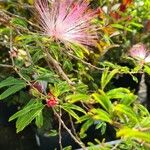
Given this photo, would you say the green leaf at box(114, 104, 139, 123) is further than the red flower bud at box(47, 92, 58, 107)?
No

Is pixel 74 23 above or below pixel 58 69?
above

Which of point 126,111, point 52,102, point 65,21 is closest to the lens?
point 126,111

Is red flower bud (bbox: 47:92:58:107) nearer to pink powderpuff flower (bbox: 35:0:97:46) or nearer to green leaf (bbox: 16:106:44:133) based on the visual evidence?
green leaf (bbox: 16:106:44:133)

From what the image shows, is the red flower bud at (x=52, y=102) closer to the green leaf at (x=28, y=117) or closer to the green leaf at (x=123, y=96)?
the green leaf at (x=28, y=117)

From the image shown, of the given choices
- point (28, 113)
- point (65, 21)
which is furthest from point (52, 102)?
point (65, 21)

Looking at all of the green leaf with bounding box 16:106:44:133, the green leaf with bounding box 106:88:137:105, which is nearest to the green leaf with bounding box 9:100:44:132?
the green leaf with bounding box 16:106:44:133

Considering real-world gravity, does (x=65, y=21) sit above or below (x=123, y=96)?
above

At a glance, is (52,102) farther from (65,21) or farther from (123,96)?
(65,21)

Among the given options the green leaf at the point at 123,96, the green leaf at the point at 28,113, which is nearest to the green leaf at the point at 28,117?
the green leaf at the point at 28,113

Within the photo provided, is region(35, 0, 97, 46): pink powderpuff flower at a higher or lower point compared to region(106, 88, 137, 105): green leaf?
higher

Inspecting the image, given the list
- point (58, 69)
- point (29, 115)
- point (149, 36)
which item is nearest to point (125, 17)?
point (149, 36)

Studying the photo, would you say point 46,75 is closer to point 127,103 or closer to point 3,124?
point 127,103
